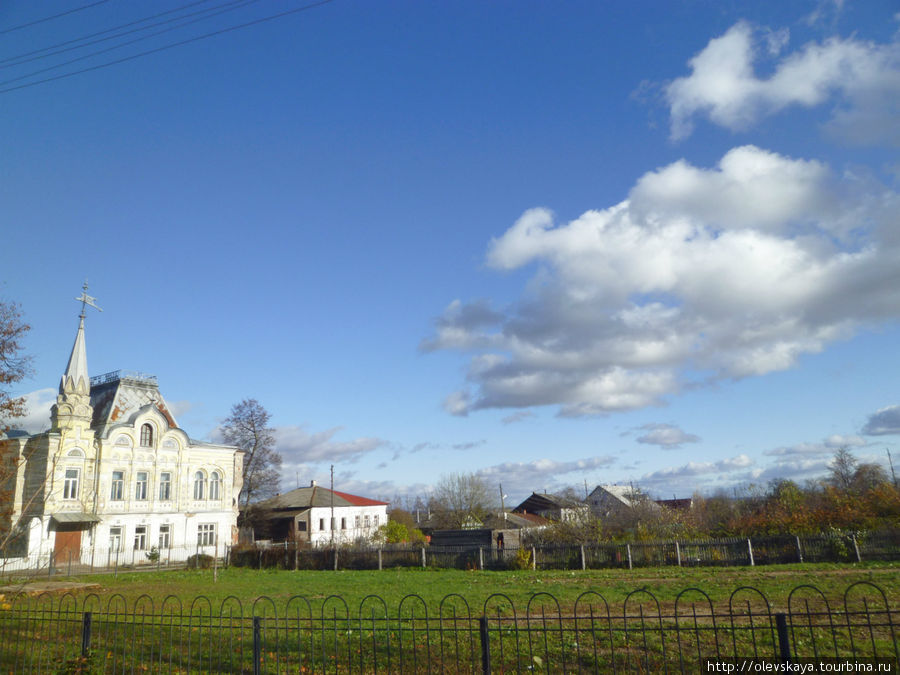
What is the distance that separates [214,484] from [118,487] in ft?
23.5

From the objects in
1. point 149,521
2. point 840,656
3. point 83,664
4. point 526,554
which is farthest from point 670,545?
point 149,521

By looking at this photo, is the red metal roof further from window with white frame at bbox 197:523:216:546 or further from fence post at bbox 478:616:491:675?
fence post at bbox 478:616:491:675

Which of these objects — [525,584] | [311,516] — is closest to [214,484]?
[311,516]

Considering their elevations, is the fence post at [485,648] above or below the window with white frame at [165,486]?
below

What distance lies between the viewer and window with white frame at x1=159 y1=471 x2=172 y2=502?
43.2 meters

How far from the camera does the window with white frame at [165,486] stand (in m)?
43.2

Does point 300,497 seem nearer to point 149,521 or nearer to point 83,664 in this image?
point 149,521

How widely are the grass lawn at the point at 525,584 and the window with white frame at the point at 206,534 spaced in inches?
677

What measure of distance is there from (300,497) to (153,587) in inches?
1424

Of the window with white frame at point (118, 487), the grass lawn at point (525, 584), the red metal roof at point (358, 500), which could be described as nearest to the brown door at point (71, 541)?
the window with white frame at point (118, 487)

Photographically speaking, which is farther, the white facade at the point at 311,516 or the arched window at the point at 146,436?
the white facade at the point at 311,516

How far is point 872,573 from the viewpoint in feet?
64.1

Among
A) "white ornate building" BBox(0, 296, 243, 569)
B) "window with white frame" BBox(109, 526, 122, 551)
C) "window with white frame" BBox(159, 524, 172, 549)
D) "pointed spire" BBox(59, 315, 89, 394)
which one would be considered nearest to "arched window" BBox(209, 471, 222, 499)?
"white ornate building" BBox(0, 296, 243, 569)

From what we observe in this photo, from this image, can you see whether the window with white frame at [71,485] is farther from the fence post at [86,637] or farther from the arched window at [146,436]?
the fence post at [86,637]
